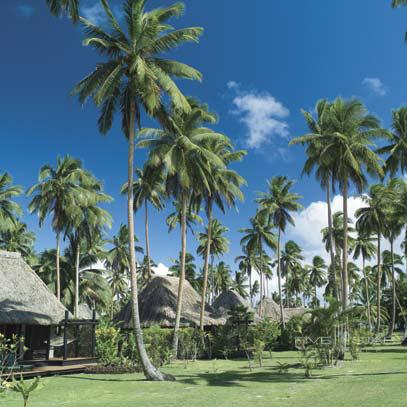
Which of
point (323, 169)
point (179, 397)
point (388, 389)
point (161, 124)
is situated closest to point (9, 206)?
point (161, 124)

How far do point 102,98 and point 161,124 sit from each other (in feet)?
10.3

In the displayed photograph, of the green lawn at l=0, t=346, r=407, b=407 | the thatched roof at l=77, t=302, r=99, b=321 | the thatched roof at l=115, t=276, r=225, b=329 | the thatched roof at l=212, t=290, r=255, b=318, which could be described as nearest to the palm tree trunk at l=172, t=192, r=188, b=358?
the thatched roof at l=115, t=276, r=225, b=329

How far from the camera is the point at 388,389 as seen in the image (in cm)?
1265

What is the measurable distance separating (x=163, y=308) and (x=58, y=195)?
1089 cm

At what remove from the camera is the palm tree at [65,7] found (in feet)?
41.5

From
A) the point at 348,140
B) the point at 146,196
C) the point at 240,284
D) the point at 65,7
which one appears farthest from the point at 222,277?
the point at 65,7

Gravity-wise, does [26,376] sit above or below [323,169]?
below

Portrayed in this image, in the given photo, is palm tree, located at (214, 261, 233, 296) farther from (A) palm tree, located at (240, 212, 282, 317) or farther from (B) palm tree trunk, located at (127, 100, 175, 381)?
(B) palm tree trunk, located at (127, 100, 175, 381)

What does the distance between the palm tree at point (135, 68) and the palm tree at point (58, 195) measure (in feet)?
46.1

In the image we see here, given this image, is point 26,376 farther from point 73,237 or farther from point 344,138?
point 344,138

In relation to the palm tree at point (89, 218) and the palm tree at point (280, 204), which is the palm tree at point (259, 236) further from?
the palm tree at point (89, 218)

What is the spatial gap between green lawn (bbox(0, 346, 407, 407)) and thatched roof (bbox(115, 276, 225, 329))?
11.5 meters

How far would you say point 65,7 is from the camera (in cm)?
1275

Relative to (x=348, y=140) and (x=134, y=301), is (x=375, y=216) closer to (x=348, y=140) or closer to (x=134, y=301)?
(x=348, y=140)
